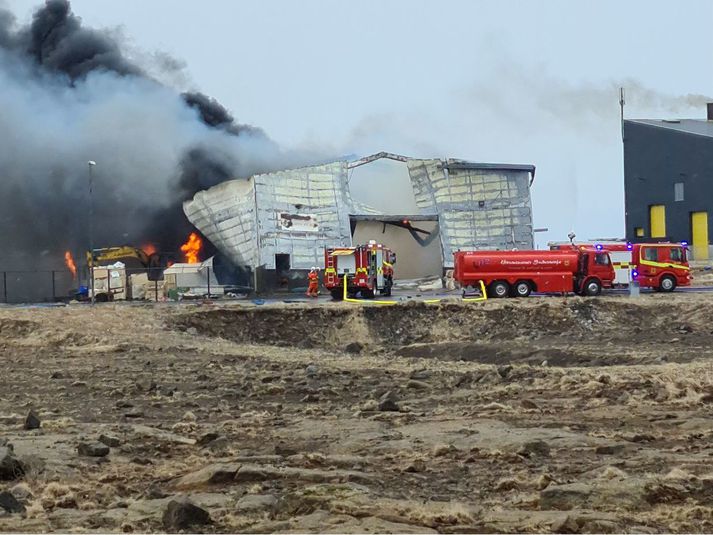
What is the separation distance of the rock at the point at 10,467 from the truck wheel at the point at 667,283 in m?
37.9

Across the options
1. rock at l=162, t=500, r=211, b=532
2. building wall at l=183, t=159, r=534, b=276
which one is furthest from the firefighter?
rock at l=162, t=500, r=211, b=532

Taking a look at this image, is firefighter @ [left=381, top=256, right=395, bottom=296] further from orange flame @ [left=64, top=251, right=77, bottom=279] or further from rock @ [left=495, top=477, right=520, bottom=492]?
rock @ [left=495, top=477, right=520, bottom=492]

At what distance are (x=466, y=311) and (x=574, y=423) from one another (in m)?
21.1

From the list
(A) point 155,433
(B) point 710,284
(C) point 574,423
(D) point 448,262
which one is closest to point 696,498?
(C) point 574,423

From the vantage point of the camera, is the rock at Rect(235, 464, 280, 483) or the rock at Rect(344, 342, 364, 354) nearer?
the rock at Rect(235, 464, 280, 483)

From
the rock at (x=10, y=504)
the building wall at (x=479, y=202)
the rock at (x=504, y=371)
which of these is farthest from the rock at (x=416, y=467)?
the building wall at (x=479, y=202)

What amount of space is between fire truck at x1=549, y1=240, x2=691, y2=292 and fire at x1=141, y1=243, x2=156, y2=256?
32.9 meters

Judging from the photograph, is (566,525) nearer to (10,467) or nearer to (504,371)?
(10,467)

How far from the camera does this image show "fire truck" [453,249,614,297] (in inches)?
1597

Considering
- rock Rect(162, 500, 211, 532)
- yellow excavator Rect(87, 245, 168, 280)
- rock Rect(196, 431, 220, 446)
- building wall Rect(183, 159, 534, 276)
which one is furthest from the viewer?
yellow excavator Rect(87, 245, 168, 280)

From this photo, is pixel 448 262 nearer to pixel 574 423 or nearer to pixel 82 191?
pixel 82 191

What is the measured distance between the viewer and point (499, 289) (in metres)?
40.6

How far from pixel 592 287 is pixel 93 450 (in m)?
33.2

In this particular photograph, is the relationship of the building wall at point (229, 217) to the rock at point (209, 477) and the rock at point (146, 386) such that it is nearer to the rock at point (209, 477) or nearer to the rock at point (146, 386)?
the rock at point (146, 386)
